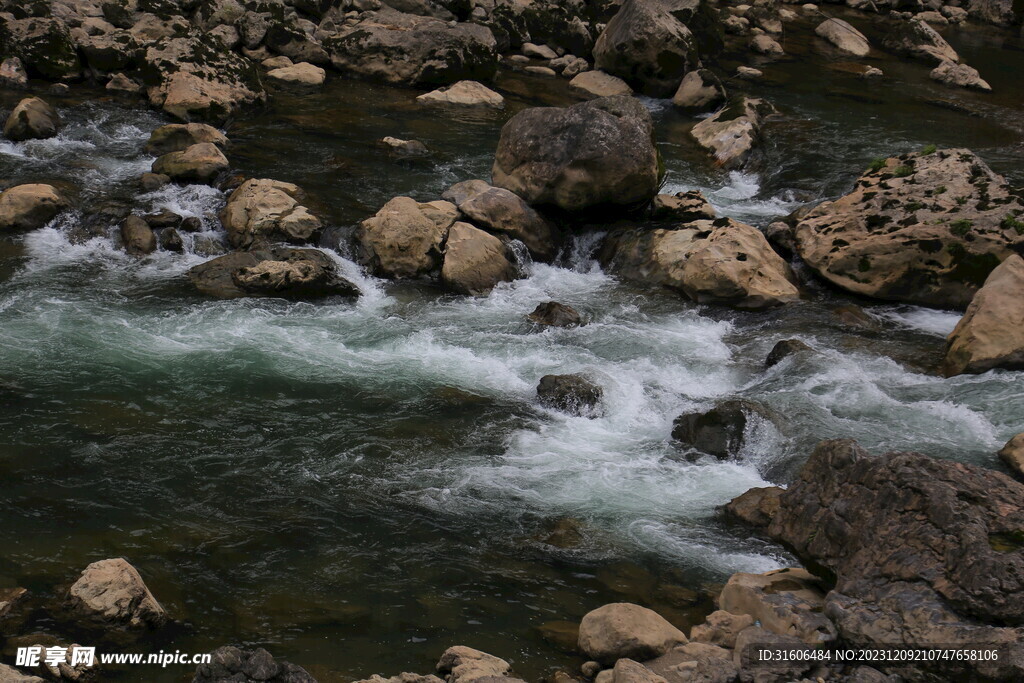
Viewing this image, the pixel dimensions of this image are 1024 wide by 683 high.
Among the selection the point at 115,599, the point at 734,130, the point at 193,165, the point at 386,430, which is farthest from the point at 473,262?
the point at 734,130

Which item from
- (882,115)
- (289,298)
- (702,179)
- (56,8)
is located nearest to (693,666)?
(289,298)

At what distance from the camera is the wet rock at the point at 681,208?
15.5 metres

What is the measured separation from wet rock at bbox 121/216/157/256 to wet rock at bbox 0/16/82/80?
7.66 m

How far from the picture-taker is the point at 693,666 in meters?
6.75

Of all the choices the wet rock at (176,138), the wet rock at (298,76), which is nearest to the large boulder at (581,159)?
the wet rock at (176,138)

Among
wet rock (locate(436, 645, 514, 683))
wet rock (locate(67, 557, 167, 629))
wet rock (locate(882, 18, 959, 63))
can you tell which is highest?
wet rock (locate(882, 18, 959, 63))

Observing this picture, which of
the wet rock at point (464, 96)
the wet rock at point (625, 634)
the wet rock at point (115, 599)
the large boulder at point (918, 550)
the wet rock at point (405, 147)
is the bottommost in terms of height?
the wet rock at point (115, 599)

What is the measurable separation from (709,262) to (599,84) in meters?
10.9

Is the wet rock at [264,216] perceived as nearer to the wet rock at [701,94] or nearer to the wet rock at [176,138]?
the wet rock at [176,138]

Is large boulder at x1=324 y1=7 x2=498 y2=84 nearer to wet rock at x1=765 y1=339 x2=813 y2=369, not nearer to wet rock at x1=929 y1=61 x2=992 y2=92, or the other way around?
wet rock at x1=929 y1=61 x2=992 y2=92

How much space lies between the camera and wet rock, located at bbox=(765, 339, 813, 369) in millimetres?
12250

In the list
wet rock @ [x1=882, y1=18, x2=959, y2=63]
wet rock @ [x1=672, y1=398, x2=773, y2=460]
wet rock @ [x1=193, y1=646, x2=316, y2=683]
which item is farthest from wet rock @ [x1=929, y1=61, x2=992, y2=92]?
wet rock @ [x1=193, y1=646, x2=316, y2=683]

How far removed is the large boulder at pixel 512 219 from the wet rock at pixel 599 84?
8.86 metres

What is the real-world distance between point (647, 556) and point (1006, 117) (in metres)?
18.8
